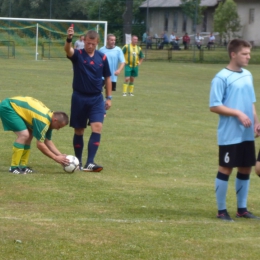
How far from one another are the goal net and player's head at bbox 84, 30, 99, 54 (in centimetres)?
3623

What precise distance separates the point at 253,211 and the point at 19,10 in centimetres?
4938

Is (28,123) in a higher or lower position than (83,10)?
lower

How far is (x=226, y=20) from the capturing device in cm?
6206

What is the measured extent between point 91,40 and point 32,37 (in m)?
37.3

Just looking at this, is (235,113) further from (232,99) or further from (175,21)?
(175,21)

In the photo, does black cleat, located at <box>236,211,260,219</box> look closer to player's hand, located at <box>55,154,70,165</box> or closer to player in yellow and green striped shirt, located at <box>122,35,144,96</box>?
player's hand, located at <box>55,154,70,165</box>

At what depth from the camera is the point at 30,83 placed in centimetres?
2656

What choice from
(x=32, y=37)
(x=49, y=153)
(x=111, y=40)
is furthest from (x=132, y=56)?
(x=32, y=37)

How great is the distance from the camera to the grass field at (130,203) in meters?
5.97

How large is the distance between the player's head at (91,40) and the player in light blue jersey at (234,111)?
2.99m

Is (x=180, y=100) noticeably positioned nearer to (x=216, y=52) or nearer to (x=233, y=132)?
(x=233, y=132)

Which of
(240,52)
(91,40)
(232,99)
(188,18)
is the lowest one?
(232,99)

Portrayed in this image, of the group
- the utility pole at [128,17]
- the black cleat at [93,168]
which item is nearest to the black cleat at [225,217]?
the black cleat at [93,168]

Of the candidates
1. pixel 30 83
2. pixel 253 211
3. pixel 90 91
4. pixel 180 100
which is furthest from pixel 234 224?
pixel 30 83
